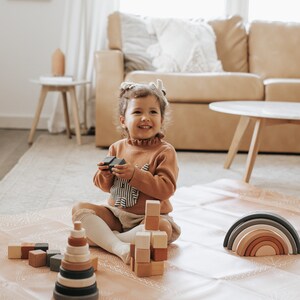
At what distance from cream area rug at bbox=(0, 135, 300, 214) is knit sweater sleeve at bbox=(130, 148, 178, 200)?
74 cm

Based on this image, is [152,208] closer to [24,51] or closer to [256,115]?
[256,115]

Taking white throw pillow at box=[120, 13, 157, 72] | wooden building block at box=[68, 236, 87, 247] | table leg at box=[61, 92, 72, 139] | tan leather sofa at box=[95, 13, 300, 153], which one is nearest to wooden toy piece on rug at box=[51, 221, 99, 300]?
wooden building block at box=[68, 236, 87, 247]

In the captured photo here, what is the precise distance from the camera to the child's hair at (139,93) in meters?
2.04

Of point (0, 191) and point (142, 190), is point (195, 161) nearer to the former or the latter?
point (0, 191)

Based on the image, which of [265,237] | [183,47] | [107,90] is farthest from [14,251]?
[183,47]

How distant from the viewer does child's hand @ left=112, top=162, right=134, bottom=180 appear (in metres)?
1.90

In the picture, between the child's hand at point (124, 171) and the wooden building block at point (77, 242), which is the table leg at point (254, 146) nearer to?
the child's hand at point (124, 171)

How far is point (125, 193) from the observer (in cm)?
202

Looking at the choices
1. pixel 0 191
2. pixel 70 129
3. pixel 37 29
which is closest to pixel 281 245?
pixel 0 191

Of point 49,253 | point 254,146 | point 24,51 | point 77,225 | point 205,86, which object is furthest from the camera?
point 24,51

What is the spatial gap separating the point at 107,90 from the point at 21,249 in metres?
2.24

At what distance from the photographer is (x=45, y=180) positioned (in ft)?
10.2

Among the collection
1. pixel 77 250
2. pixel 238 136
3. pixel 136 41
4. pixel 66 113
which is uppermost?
pixel 136 41

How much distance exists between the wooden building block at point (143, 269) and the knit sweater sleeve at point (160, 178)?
0.28 meters
